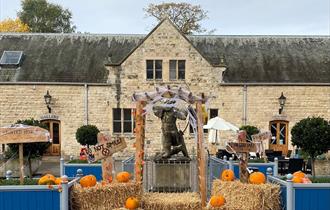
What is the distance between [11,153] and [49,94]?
623cm

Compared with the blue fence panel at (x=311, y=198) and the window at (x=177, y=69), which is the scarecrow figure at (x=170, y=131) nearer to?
the blue fence panel at (x=311, y=198)

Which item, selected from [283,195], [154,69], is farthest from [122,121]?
[283,195]

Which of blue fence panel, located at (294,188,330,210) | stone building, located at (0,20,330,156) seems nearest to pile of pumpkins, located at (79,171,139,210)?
blue fence panel, located at (294,188,330,210)

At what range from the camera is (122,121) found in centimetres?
2386

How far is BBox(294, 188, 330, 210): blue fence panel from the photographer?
26.2 ft

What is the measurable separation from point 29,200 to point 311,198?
5.02 metres

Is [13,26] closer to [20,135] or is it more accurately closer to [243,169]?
[20,135]

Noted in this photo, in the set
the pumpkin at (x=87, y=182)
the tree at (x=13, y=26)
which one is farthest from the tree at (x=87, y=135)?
the tree at (x=13, y=26)

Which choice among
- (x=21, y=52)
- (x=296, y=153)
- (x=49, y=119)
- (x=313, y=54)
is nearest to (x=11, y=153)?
(x=49, y=119)

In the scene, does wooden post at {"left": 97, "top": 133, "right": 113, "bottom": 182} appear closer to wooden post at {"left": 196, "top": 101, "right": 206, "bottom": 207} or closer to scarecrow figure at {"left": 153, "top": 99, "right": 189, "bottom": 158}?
wooden post at {"left": 196, "top": 101, "right": 206, "bottom": 207}

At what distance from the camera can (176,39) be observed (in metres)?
23.5

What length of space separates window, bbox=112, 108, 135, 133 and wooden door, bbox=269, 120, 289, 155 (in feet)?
25.0

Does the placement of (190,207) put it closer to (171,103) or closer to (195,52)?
(171,103)

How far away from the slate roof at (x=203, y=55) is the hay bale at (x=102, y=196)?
15670 millimetres
